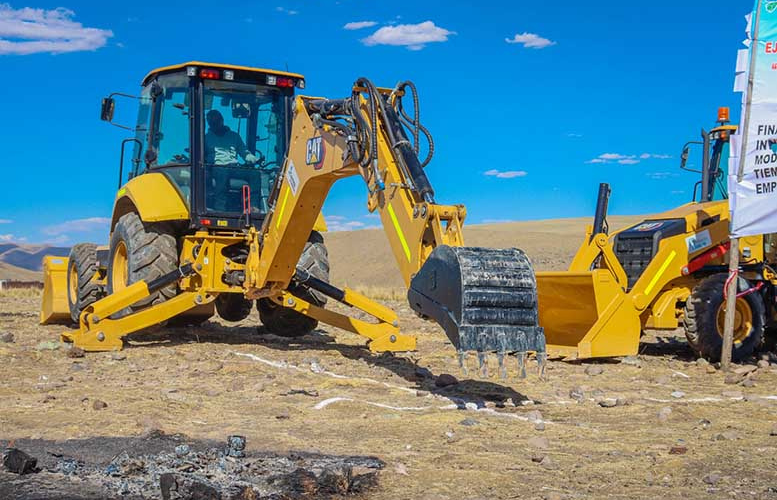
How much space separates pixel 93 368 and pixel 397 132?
3.84 m

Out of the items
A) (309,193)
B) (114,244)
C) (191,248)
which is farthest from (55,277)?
(309,193)

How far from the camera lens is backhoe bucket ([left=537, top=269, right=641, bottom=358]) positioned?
388 inches

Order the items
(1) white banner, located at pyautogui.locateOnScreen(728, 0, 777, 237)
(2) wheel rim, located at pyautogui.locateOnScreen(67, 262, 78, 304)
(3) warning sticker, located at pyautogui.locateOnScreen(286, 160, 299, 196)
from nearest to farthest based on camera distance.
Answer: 1. (3) warning sticker, located at pyautogui.locateOnScreen(286, 160, 299, 196)
2. (1) white banner, located at pyautogui.locateOnScreen(728, 0, 777, 237)
3. (2) wheel rim, located at pyautogui.locateOnScreen(67, 262, 78, 304)

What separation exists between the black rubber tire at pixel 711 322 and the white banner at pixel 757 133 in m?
0.72

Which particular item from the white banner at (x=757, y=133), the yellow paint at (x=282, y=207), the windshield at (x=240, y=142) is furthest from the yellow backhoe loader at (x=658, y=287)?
the windshield at (x=240, y=142)

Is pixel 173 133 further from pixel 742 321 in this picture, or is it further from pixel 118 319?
pixel 742 321

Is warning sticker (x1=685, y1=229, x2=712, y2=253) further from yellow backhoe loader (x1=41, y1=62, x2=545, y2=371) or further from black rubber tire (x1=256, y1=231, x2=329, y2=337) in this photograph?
black rubber tire (x1=256, y1=231, x2=329, y2=337)

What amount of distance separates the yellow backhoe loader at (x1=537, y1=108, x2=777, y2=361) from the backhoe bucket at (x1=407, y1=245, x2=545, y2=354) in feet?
12.8

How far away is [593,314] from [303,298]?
326cm

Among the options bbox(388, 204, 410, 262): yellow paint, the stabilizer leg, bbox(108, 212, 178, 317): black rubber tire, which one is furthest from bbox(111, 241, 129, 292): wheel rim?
bbox(388, 204, 410, 262): yellow paint

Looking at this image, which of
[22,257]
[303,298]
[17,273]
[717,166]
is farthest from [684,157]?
Result: [22,257]

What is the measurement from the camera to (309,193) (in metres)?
8.57

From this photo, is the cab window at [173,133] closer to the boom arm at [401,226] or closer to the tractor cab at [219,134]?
the tractor cab at [219,134]

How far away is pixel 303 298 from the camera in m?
10.6
